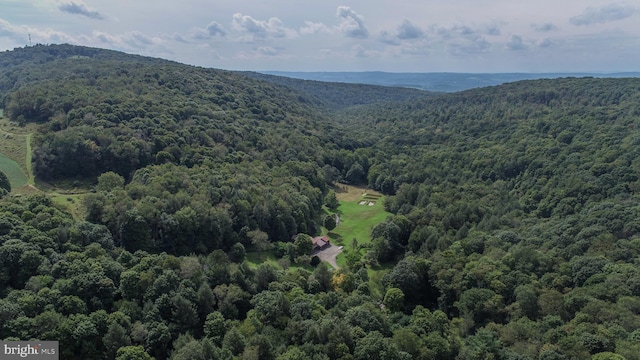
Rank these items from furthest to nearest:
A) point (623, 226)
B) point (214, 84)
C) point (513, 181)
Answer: point (214, 84), point (513, 181), point (623, 226)

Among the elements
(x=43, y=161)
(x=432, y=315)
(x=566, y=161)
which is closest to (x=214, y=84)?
(x=43, y=161)

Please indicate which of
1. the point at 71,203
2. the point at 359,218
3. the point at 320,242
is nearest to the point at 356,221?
the point at 359,218

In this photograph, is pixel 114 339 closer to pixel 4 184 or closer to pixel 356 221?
pixel 4 184

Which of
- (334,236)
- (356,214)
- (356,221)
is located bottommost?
(334,236)

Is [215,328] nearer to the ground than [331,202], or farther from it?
nearer to the ground

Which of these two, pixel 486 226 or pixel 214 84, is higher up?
pixel 214 84

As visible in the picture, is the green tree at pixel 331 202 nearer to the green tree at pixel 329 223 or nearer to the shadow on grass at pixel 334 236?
the green tree at pixel 329 223

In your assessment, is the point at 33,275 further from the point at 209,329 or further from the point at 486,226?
the point at 486,226
